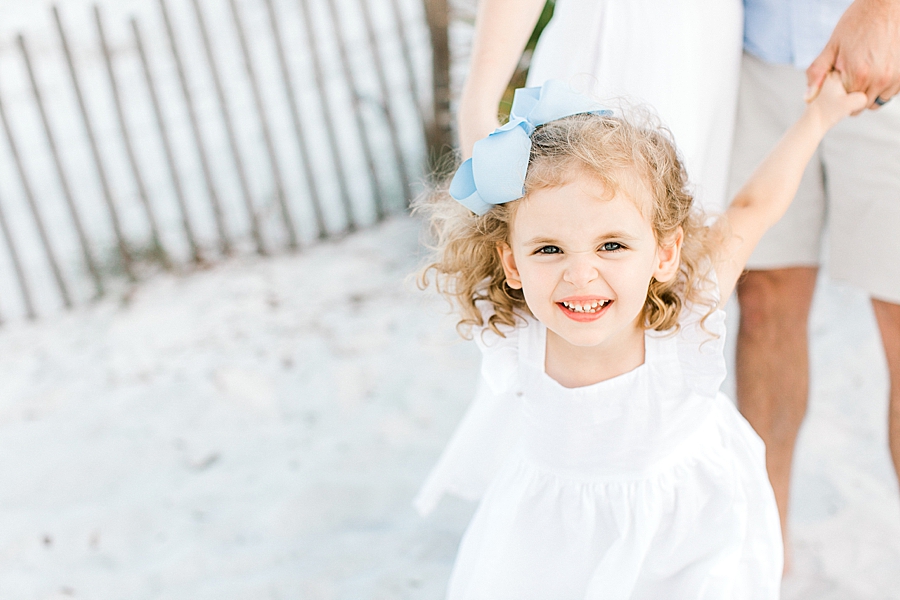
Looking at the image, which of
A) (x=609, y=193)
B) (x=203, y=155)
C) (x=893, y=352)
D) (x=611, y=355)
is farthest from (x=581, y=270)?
(x=203, y=155)

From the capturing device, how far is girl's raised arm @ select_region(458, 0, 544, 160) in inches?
59.9

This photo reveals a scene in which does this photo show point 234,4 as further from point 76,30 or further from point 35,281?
point 76,30

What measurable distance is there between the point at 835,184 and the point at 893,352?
40 centimetres

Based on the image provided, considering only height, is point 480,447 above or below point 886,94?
below

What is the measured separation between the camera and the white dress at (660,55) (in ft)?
5.01

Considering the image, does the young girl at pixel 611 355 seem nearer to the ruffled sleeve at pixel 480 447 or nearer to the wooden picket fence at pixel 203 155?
the ruffled sleeve at pixel 480 447

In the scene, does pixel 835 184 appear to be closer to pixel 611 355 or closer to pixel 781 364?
pixel 781 364

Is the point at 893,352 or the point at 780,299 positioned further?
the point at 780,299

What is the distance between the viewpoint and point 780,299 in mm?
1916

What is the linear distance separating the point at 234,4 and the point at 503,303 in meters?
3.15

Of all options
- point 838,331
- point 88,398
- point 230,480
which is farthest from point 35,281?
point 838,331

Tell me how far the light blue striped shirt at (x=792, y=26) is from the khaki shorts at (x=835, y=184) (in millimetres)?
49

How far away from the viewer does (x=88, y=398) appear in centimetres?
297

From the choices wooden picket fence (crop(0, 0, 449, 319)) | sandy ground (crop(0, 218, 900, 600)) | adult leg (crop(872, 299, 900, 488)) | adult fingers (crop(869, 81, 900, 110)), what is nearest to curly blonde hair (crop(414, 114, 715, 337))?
sandy ground (crop(0, 218, 900, 600))
